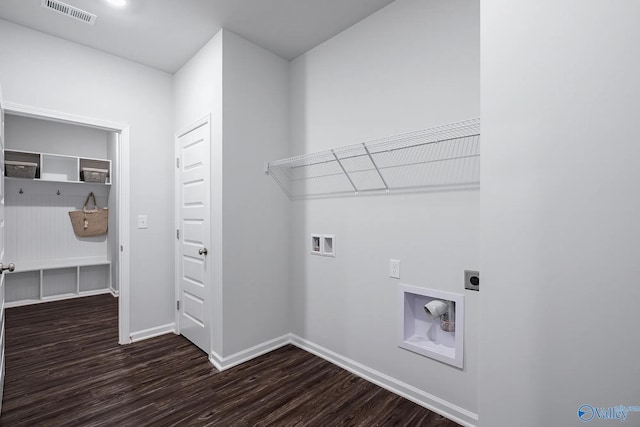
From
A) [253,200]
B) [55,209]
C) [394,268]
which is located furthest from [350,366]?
[55,209]

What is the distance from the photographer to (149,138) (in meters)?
3.02

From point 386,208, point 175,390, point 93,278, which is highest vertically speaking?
point 386,208

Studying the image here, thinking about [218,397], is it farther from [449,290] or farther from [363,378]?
[449,290]

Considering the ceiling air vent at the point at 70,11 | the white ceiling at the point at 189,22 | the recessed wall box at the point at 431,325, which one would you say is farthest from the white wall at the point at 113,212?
the recessed wall box at the point at 431,325

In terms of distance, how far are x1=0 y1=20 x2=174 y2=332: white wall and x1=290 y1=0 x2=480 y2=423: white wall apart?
140 cm

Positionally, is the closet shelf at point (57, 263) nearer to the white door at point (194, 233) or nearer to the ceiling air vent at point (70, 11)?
the white door at point (194, 233)

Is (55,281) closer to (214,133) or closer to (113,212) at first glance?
(113,212)

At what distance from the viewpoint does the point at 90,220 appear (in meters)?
4.64

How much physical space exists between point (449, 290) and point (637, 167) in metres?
1.20

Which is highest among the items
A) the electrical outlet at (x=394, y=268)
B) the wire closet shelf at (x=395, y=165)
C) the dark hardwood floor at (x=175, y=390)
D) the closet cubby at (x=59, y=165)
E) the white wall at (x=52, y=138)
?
the white wall at (x=52, y=138)

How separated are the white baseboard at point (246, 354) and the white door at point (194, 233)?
7.6 inches

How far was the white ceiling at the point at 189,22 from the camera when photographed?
2131 mm

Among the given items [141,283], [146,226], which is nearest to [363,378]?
[141,283]

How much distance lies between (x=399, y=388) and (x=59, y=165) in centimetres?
532
